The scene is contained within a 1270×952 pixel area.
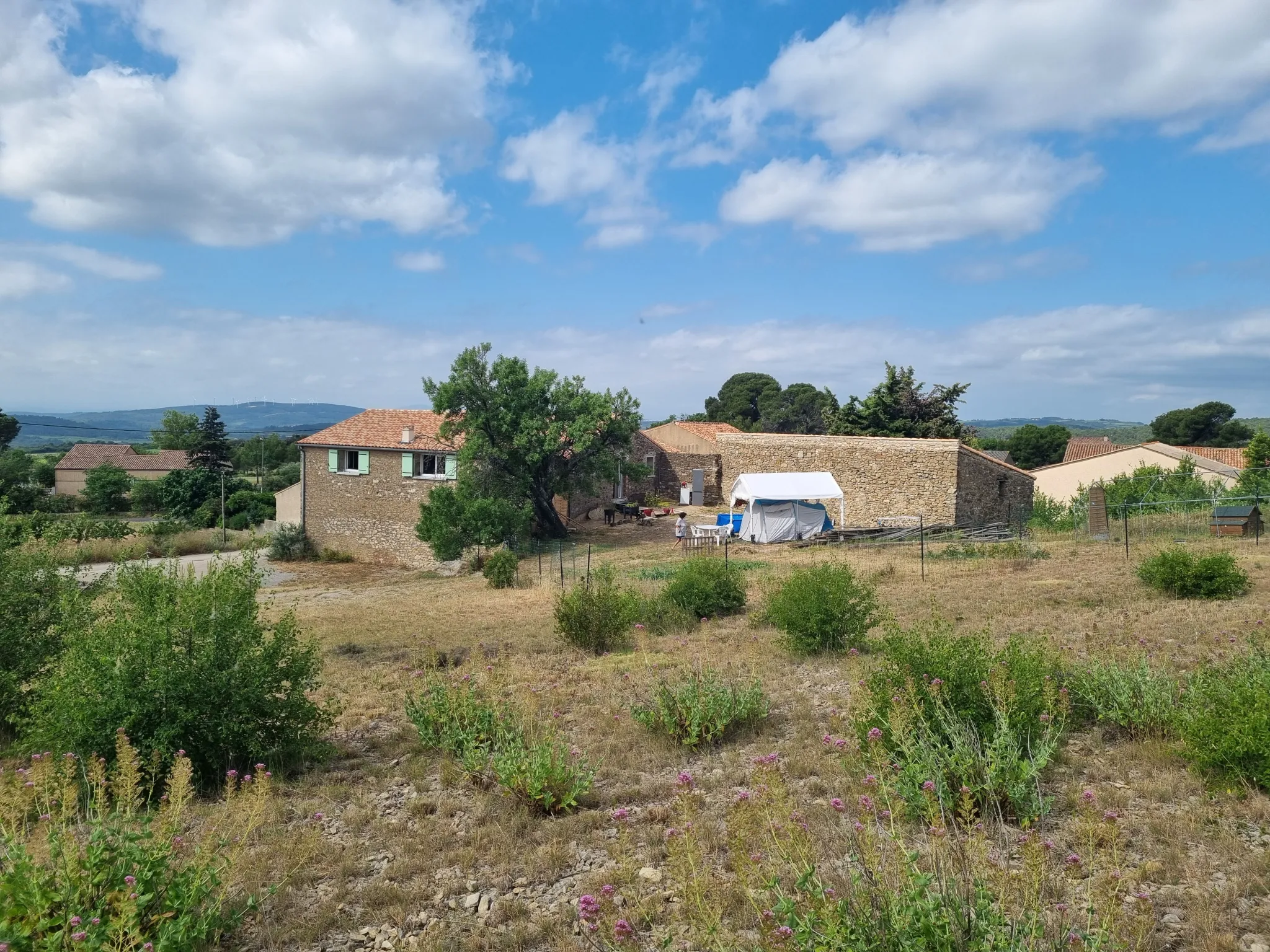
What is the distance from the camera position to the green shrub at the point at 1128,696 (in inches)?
224

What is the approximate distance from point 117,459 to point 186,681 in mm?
79463

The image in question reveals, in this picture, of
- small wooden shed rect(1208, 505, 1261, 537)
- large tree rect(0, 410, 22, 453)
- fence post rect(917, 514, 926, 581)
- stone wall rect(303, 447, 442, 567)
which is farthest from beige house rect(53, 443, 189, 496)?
small wooden shed rect(1208, 505, 1261, 537)

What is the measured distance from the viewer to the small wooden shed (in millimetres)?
18344

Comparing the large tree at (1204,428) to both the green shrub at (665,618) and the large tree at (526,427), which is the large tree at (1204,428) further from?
the green shrub at (665,618)

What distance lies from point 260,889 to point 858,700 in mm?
4108

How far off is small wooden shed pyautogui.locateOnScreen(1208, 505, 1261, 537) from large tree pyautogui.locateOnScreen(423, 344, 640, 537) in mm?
17619

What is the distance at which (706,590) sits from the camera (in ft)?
41.9

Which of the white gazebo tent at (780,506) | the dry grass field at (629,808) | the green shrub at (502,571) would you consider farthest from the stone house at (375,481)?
the dry grass field at (629,808)

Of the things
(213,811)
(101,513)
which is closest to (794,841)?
(213,811)

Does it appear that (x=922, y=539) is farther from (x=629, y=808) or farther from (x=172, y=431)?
(x=172, y=431)

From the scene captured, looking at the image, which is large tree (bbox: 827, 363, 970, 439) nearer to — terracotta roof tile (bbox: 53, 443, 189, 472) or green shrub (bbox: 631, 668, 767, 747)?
green shrub (bbox: 631, 668, 767, 747)

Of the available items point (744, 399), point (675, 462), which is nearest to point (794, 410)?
point (744, 399)

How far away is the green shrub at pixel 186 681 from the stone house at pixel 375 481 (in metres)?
24.1

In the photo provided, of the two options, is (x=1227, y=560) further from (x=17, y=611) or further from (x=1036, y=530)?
(x=17, y=611)
